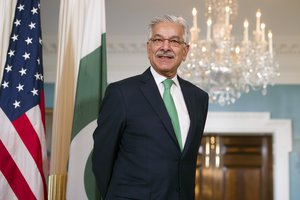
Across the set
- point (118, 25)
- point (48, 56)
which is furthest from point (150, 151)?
point (48, 56)

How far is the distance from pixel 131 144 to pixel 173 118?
0.54 feet

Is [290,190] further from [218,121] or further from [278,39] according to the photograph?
[278,39]

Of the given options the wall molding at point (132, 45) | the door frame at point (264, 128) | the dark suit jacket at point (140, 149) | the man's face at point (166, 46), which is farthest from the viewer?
the door frame at point (264, 128)

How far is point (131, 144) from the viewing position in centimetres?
156

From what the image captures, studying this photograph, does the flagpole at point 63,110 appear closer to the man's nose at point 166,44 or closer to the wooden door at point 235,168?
the man's nose at point 166,44

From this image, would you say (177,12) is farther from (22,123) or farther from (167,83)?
(167,83)

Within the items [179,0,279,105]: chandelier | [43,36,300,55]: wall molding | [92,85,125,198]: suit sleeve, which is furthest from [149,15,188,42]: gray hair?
[43,36,300,55]: wall molding

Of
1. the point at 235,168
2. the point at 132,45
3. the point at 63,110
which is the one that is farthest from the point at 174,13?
the point at 63,110

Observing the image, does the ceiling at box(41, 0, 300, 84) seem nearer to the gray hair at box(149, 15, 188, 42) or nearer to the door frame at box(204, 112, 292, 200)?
the door frame at box(204, 112, 292, 200)

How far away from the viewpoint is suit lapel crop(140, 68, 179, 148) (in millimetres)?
1539

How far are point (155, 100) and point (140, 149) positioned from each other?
171mm

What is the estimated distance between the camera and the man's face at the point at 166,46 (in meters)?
1.62

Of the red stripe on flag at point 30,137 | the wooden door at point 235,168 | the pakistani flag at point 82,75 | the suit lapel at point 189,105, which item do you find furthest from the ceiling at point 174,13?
the suit lapel at point 189,105

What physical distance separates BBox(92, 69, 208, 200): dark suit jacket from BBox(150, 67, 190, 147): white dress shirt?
0.02m
